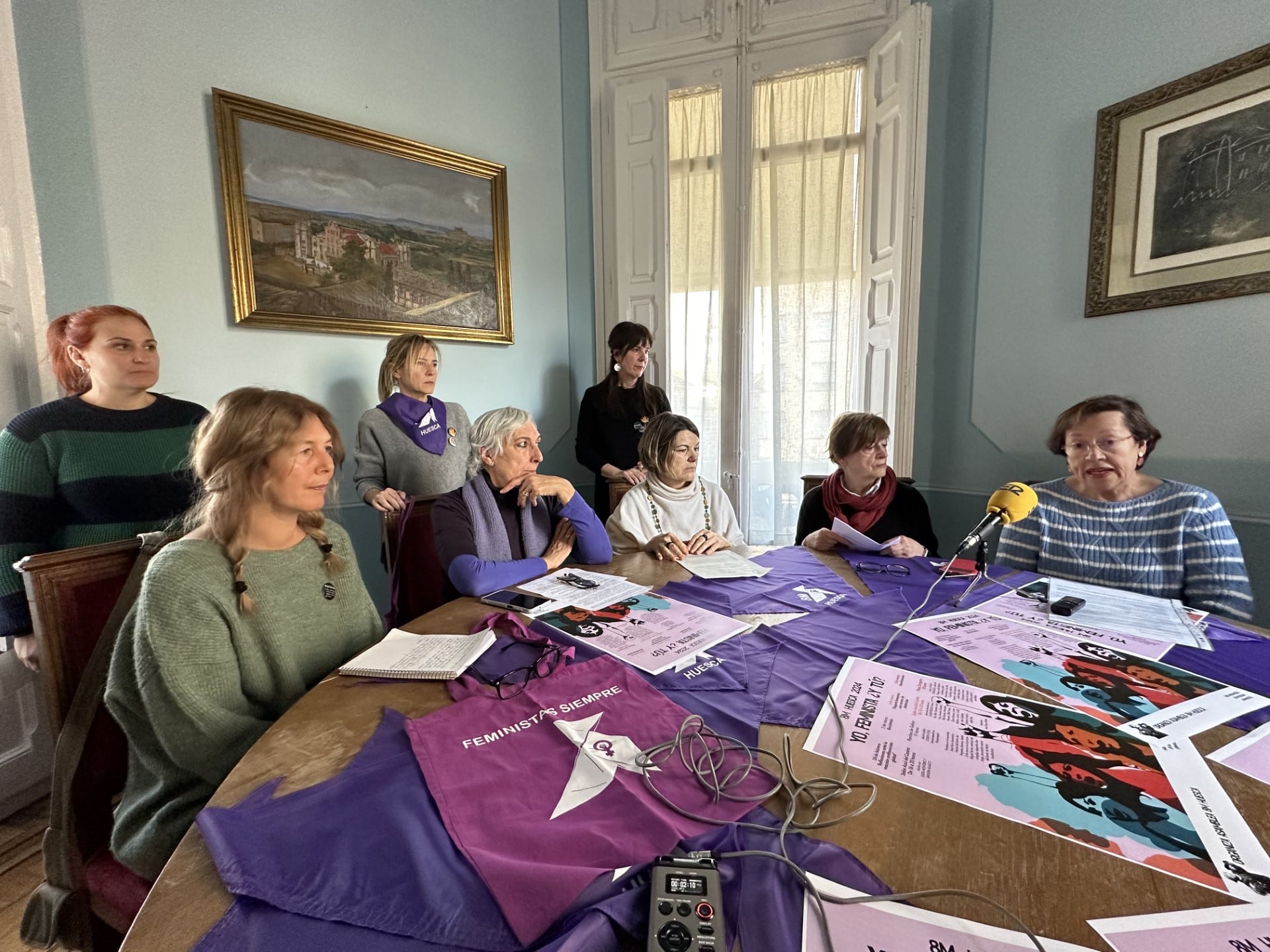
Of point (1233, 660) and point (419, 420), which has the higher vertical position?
point (419, 420)

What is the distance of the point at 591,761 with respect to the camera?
81 centimetres

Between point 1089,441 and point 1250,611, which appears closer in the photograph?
point 1250,611

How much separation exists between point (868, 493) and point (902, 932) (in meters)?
1.89

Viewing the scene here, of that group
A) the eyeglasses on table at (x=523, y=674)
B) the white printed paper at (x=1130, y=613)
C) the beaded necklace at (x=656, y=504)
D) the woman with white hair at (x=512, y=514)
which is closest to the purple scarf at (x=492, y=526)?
the woman with white hair at (x=512, y=514)

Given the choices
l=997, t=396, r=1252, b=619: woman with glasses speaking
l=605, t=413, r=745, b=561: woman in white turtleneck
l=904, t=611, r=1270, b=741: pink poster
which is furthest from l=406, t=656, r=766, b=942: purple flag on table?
l=997, t=396, r=1252, b=619: woman with glasses speaking

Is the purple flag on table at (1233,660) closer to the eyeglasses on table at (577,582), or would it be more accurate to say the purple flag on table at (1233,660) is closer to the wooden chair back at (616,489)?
the eyeglasses on table at (577,582)

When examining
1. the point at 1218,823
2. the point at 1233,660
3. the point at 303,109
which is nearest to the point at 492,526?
the point at 1218,823

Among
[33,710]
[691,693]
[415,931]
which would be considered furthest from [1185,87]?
[33,710]

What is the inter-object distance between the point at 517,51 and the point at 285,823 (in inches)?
170

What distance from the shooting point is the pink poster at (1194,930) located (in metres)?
0.53

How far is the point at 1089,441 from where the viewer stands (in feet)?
5.76

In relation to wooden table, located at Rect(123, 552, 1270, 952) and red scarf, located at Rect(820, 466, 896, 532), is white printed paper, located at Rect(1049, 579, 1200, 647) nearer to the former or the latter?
wooden table, located at Rect(123, 552, 1270, 952)

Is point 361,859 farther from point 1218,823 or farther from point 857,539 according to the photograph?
point 857,539

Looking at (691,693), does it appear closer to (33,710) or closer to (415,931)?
(415,931)
